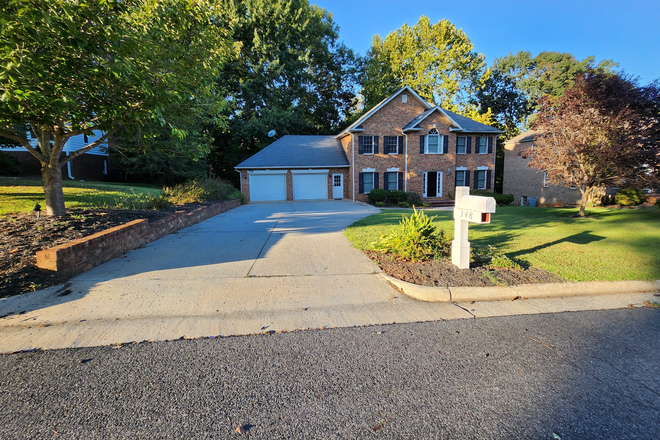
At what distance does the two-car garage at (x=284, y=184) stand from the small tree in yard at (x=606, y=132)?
15.2m

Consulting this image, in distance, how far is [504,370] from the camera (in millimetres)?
2949

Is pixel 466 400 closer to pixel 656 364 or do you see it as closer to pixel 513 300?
pixel 656 364

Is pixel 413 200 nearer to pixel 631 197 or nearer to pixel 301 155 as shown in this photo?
pixel 301 155

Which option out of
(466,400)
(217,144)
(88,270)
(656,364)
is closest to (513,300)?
(656,364)

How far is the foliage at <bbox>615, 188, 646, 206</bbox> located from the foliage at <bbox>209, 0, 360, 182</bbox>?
25.3 metres

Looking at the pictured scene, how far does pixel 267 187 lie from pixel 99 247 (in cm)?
1826

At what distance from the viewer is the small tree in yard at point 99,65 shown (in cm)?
460

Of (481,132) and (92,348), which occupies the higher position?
(481,132)

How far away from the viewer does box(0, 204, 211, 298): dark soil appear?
4.59 m

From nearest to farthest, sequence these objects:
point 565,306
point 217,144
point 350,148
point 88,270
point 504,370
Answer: point 504,370, point 565,306, point 88,270, point 350,148, point 217,144

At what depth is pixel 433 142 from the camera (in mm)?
23484

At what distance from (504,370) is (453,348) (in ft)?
1.61

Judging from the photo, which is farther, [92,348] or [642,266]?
[642,266]

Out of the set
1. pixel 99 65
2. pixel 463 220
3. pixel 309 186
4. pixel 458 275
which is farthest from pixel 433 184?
pixel 99 65
